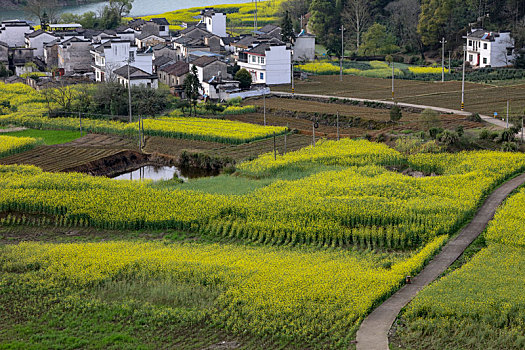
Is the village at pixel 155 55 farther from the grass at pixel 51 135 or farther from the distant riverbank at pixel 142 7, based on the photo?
the distant riverbank at pixel 142 7

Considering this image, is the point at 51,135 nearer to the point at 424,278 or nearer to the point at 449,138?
the point at 449,138

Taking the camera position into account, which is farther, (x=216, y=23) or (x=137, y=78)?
(x=216, y=23)

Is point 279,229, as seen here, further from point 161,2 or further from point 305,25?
point 161,2

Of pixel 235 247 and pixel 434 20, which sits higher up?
pixel 434 20

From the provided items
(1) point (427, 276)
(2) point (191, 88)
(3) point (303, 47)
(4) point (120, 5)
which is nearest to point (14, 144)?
(2) point (191, 88)

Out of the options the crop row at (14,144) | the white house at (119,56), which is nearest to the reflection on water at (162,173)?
the crop row at (14,144)

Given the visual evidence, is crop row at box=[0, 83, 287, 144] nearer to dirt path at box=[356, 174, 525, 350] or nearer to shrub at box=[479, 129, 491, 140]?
shrub at box=[479, 129, 491, 140]

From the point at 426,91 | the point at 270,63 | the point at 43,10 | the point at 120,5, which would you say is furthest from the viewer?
the point at 43,10
